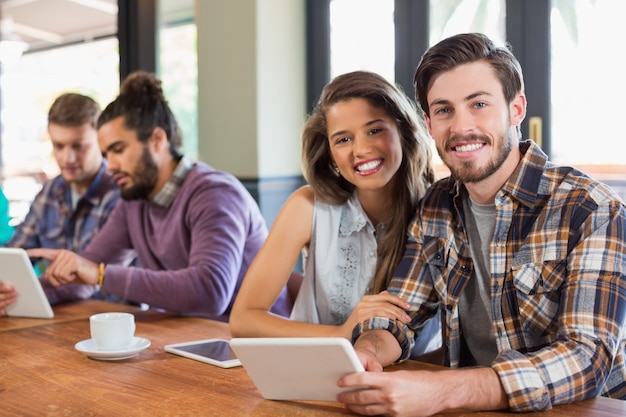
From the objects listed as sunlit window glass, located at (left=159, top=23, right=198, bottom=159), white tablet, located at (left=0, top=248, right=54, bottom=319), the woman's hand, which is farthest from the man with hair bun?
sunlit window glass, located at (left=159, top=23, right=198, bottom=159)

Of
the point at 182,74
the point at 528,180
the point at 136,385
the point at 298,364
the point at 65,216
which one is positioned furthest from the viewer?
the point at 182,74

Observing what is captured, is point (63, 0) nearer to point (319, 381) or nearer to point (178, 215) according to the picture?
point (178, 215)

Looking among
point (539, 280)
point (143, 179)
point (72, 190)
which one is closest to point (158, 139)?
point (143, 179)

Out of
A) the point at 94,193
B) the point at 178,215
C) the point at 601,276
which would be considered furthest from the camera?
the point at 94,193

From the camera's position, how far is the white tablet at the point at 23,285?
1958mm

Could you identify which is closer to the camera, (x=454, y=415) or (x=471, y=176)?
(x=454, y=415)

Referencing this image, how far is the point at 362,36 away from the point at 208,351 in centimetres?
265

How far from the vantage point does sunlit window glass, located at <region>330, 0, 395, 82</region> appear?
3783mm

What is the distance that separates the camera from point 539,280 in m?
1.46

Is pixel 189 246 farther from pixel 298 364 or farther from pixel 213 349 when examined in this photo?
pixel 298 364

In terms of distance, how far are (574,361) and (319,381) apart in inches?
17.5

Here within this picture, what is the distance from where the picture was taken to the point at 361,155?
1.80 meters

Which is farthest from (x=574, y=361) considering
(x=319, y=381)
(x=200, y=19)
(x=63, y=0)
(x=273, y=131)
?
(x=63, y=0)

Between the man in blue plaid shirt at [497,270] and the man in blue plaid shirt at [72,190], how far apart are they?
150 cm
